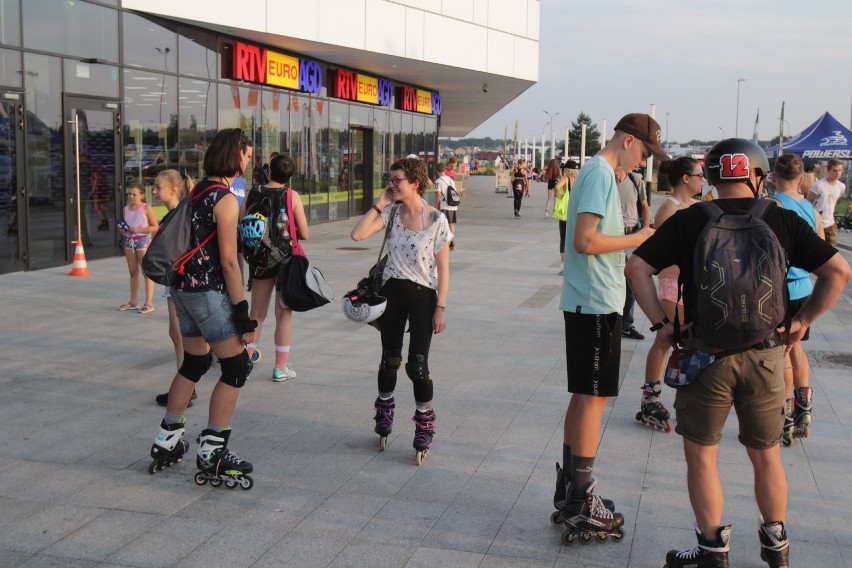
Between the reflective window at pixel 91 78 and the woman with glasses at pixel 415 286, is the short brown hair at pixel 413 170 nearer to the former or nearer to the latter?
the woman with glasses at pixel 415 286

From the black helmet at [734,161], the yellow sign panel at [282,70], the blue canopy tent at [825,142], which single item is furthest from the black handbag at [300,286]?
the blue canopy tent at [825,142]

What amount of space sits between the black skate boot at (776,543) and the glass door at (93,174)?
12.7 metres

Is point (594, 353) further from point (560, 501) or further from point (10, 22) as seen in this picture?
point (10, 22)

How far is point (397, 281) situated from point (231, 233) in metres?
1.09

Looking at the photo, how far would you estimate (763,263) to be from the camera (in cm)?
360

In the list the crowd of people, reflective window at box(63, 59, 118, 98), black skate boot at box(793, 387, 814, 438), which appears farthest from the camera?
reflective window at box(63, 59, 118, 98)

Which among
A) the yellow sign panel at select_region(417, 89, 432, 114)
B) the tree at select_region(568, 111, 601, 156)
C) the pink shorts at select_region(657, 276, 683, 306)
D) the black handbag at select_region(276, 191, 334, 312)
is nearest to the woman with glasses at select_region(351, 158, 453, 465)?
the black handbag at select_region(276, 191, 334, 312)

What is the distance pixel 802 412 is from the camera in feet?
20.6

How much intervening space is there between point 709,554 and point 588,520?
59 cm

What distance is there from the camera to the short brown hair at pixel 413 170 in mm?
5602

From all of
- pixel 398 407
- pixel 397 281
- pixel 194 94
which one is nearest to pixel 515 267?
pixel 194 94

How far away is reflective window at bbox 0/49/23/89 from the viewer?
44.3ft

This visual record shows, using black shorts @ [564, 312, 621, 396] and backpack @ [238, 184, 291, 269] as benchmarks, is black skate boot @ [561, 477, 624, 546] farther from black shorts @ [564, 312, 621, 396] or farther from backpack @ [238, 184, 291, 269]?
backpack @ [238, 184, 291, 269]

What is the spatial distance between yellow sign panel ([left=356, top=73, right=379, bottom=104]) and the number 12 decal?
24099 mm
